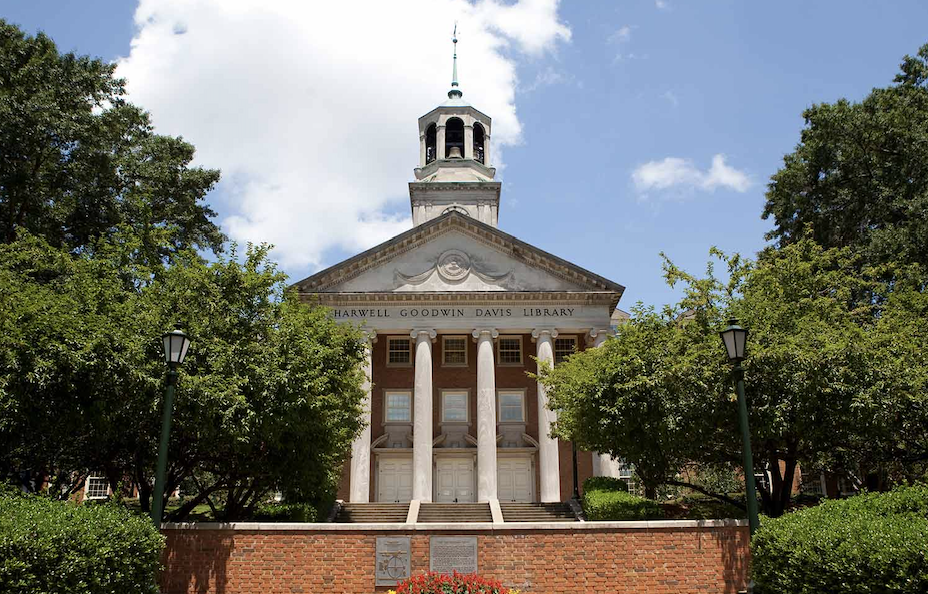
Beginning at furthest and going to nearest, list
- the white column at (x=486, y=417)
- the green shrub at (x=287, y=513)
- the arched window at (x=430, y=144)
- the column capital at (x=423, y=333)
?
the arched window at (x=430, y=144) → the column capital at (x=423, y=333) → the white column at (x=486, y=417) → the green shrub at (x=287, y=513)

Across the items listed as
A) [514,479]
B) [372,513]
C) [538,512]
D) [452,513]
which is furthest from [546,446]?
[372,513]

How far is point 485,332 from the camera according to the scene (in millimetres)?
34156

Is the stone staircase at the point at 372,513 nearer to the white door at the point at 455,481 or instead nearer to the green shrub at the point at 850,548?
the white door at the point at 455,481

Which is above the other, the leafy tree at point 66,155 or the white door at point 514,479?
the leafy tree at point 66,155

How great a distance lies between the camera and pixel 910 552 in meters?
9.60

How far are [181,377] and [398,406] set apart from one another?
20.6 m

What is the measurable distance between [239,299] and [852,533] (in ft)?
46.3

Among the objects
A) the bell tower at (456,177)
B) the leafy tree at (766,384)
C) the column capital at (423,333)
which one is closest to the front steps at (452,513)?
the leafy tree at (766,384)

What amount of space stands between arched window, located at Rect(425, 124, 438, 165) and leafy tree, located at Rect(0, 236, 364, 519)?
27644 mm

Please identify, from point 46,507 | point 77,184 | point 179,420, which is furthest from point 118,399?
point 77,184

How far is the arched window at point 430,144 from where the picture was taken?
A: 47481 millimetres

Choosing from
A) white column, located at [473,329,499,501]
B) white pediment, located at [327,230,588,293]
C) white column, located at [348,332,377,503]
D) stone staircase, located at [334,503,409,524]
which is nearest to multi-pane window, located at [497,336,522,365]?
white column, located at [473,329,499,501]

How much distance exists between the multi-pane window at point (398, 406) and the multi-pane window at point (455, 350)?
260 centimetres

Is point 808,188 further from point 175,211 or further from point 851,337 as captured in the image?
point 175,211
